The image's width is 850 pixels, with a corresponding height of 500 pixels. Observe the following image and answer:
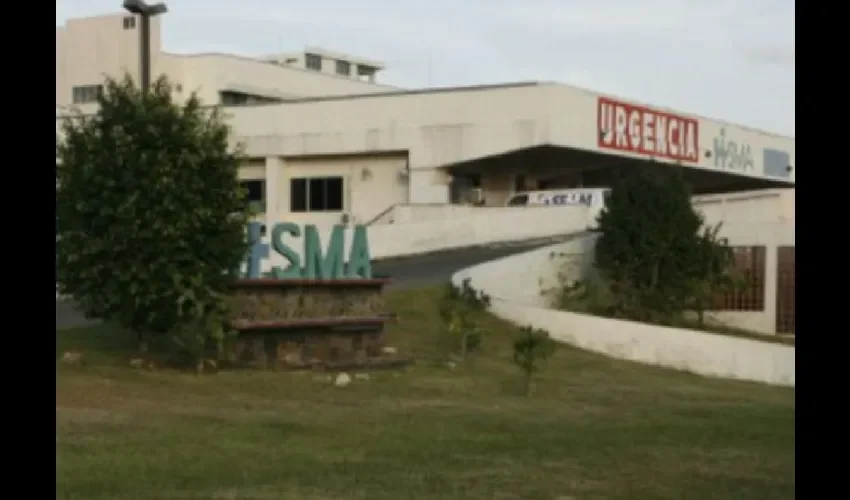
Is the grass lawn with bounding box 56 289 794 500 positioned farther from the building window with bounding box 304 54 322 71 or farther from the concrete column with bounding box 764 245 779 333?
the building window with bounding box 304 54 322 71

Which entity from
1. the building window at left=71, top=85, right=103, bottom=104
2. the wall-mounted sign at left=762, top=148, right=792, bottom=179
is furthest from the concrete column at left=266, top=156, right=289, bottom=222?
the wall-mounted sign at left=762, top=148, right=792, bottom=179

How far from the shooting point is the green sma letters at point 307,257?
64.5 feet

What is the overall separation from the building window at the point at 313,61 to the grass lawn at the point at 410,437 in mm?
67019

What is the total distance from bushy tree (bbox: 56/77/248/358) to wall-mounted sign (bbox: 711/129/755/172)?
136 ft

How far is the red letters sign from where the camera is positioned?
4950 centimetres

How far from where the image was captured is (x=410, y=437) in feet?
42.8

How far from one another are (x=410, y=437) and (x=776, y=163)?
5306 cm

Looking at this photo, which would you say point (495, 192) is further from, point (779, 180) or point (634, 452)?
point (634, 452)

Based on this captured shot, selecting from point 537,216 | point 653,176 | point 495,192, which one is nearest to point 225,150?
point 653,176

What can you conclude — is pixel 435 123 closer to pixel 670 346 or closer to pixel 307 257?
pixel 670 346

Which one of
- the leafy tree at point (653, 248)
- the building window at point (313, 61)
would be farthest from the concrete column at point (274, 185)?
the building window at point (313, 61)

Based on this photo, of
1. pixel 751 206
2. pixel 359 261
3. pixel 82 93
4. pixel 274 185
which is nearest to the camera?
pixel 359 261

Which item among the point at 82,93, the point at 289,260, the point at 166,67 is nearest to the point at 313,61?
the point at 82,93

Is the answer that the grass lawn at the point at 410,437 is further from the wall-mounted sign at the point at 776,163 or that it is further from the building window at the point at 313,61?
the building window at the point at 313,61
